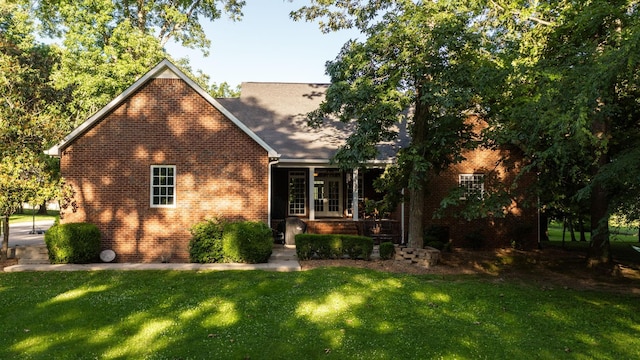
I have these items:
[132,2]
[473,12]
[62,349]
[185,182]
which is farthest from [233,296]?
[132,2]

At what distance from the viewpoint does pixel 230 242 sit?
13.5 m

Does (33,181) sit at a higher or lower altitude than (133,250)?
higher

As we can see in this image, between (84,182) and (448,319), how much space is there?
1216 cm

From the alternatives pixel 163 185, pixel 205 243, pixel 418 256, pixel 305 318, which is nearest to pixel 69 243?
pixel 163 185

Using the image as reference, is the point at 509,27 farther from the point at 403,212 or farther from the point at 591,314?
the point at 591,314

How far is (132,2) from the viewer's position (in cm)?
2773

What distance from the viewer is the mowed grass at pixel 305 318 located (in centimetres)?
690

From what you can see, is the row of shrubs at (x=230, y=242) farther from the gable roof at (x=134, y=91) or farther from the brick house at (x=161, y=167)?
the gable roof at (x=134, y=91)

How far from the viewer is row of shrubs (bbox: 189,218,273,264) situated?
1345cm

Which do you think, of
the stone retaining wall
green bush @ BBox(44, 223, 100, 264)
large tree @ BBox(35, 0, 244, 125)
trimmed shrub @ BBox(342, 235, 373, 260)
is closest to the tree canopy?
the stone retaining wall

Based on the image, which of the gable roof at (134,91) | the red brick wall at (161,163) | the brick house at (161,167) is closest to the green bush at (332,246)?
the brick house at (161,167)

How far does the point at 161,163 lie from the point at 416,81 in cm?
887

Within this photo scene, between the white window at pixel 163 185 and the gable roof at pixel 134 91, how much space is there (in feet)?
7.88

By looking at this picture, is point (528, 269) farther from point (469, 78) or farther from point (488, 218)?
point (469, 78)
